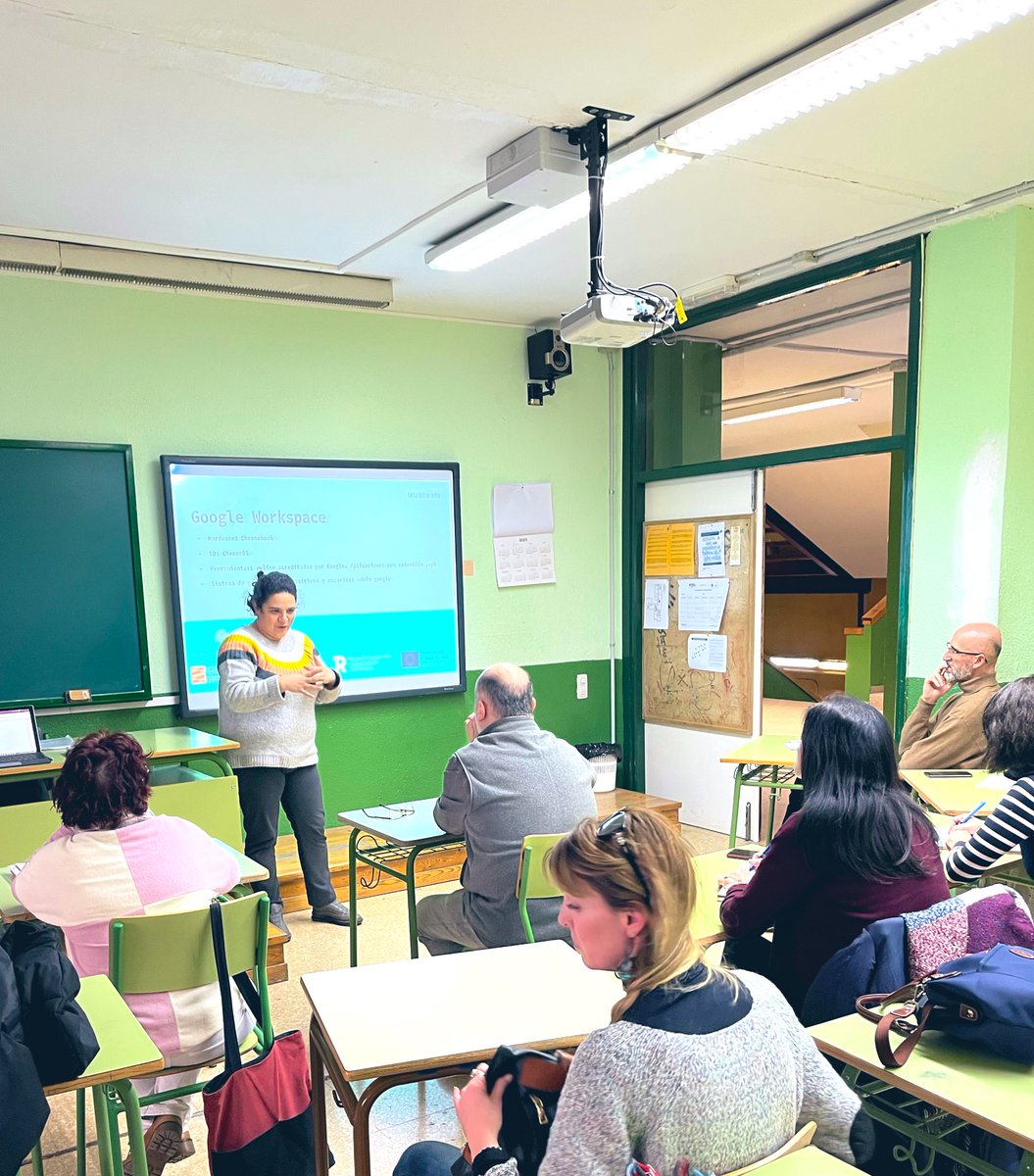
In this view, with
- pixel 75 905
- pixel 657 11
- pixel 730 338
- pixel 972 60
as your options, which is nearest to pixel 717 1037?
pixel 75 905

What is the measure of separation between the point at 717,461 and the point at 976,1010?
4.03 m

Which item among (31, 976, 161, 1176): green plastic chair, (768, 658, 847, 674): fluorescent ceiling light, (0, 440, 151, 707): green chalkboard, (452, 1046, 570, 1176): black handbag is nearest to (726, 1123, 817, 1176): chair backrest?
(452, 1046, 570, 1176): black handbag

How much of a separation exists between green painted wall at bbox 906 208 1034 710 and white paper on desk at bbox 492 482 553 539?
6.98ft

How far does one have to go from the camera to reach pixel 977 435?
390 centimetres

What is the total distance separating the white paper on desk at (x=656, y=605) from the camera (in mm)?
5664

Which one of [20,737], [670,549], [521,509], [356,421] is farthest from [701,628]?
[20,737]

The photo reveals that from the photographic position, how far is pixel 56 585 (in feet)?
13.7

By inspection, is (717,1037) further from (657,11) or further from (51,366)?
(51,366)

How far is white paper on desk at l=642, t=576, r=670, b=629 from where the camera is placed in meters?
5.66

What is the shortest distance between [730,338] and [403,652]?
96.6 inches

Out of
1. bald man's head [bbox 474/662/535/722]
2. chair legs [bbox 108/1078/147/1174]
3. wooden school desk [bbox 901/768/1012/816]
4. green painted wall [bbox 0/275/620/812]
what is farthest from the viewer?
green painted wall [bbox 0/275/620/812]

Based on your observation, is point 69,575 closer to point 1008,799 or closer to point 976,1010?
point 1008,799

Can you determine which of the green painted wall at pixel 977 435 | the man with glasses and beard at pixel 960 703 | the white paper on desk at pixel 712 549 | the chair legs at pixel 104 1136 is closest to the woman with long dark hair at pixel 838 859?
the chair legs at pixel 104 1136

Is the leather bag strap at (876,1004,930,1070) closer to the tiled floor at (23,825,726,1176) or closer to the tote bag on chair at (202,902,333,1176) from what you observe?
the tiled floor at (23,825,726,1176)
